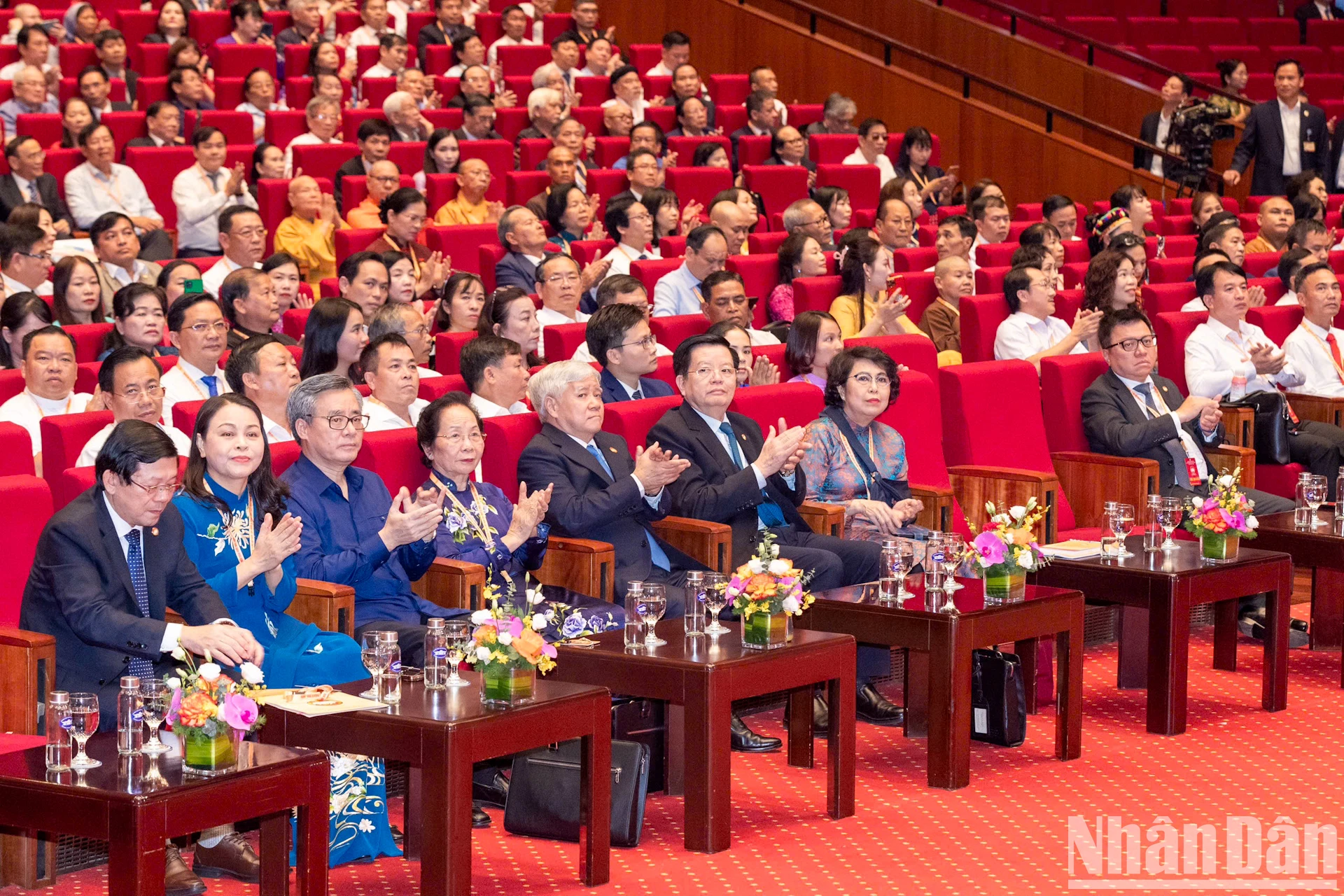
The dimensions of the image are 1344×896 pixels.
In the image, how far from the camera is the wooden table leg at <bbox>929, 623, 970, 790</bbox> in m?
3.52

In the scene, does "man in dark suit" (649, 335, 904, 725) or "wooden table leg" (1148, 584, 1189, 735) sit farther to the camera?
"man in dark suit" (649, 335, 904, 725)

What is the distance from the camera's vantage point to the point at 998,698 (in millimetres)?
3850

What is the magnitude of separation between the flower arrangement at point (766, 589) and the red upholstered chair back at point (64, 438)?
56.0 inches

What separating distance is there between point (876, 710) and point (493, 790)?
1.00 m

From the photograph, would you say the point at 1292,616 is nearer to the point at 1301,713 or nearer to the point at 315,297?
the point at 1301,713

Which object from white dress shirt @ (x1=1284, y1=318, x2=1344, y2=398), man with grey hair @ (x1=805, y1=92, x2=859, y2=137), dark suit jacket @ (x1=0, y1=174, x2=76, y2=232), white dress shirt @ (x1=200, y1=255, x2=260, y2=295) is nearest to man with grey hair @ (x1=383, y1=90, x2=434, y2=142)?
dark suit jacket @ (x1=0, y1=174, x2=76, y2=232)

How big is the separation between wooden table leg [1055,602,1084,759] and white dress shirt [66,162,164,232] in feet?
13.2

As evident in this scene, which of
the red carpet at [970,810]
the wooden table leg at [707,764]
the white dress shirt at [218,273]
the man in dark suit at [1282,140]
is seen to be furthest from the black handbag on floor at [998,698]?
the man in dark suit at [1282,140]

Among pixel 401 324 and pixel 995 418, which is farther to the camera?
pixel 995 418

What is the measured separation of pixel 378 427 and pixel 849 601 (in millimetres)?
1145

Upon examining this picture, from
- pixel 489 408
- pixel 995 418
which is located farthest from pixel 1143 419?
pixel 489 408

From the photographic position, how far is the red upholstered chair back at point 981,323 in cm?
584

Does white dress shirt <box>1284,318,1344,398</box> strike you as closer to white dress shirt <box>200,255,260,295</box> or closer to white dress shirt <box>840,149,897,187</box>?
white dress shirt <box>840,149,897,187</box>

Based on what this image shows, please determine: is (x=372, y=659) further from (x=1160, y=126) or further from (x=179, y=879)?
(x=1160, y=126)
